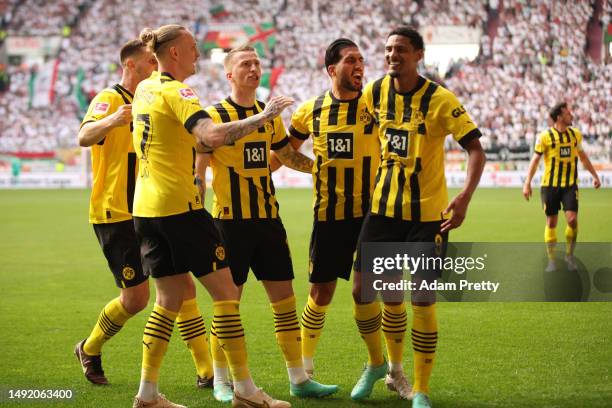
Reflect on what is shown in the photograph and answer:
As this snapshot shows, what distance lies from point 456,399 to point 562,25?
27.5 m

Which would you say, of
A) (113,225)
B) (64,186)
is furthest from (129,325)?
(64,186)

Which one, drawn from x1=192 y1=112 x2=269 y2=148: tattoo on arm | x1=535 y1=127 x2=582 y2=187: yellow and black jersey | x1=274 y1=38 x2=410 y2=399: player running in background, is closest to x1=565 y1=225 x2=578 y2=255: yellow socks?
x1=535 y1=127 x2=582 y2=187: yellow and black jersey

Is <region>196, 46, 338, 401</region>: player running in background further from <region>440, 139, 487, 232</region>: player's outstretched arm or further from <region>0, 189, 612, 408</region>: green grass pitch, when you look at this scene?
<region>440, 139, 487, 232</region>: player's outstretched arm

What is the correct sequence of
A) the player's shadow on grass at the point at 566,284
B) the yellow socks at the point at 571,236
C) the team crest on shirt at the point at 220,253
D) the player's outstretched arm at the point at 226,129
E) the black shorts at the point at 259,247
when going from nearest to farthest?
the player's outstretched arm at the point at 226,129 < the team crest on shirt at the point at 220,253 < the black shorts at the point at 259,247 < the player's shadow on grass at the point at 566,284 < the yellow socks at the point at 571,236

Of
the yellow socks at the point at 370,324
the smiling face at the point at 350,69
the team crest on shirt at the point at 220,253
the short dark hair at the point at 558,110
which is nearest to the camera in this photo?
the team crest on shirt at the point at 220,253

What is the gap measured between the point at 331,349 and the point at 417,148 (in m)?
2.34

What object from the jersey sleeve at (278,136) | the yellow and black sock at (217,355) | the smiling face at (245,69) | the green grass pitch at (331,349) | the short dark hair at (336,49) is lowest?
the green grass pitch at (331,349)

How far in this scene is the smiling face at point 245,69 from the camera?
5.63m

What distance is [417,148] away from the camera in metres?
5.19

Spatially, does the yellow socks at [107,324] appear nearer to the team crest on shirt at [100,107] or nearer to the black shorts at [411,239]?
the team crest on shirt at [100,107]

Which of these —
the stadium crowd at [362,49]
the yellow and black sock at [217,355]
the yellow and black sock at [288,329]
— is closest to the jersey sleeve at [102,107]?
the yellow and black sock at [217,355]

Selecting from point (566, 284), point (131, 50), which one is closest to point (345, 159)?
point (131, 50)

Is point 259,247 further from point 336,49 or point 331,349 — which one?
point 331,349

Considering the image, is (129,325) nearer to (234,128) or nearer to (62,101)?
(234,128)
